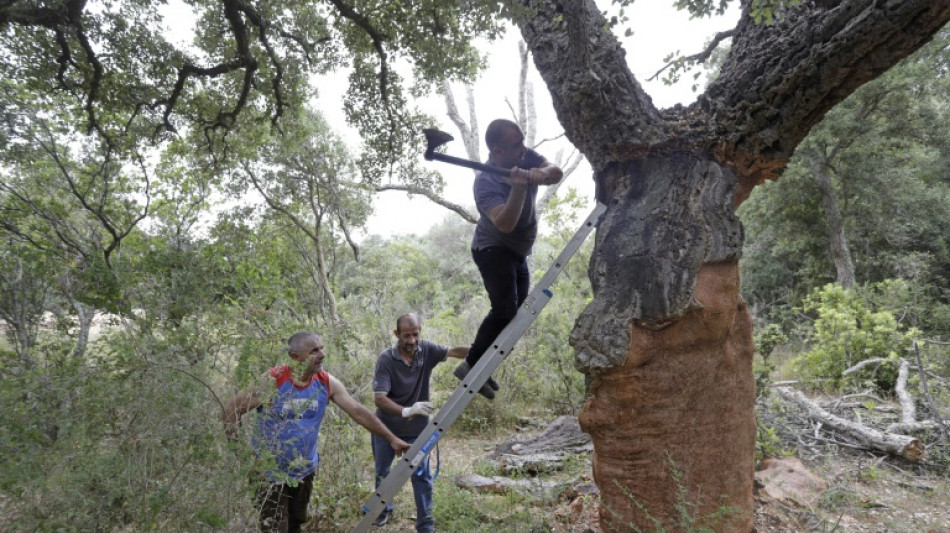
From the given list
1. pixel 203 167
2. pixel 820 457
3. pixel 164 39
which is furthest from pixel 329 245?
pixel 820 457

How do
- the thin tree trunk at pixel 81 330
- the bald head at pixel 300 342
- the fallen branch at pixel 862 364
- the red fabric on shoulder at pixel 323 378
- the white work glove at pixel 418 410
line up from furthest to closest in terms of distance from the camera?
the fallen branch at pixel 862 364
the white work glove at pixel 418 410
the red fabric on shoulder at pixel 323 378
the bald head at pixel 300 342
the thin tree trunk at pixel 81 330

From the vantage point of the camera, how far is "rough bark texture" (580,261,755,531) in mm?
2449

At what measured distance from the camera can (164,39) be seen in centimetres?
463

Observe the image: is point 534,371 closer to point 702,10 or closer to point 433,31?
point 433,31

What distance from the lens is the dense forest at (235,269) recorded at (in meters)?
2.05

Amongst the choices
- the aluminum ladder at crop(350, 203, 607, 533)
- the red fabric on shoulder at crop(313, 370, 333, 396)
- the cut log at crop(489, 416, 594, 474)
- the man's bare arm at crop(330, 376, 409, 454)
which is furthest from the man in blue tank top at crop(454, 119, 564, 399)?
the cut log at crop(489, 416, 594, 474)

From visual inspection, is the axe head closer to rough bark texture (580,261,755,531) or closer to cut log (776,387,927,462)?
rough bark texture (580,261,755,531)

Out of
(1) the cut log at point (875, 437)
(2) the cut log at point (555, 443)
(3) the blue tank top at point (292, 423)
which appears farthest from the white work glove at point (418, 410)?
(1) the cut log at point (875, 437)

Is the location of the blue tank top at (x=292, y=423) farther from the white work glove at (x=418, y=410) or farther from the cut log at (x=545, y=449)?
the cut log at (x=545, y=449)

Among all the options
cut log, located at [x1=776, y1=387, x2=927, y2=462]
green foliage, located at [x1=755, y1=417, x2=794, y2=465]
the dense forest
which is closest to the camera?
the dense forest

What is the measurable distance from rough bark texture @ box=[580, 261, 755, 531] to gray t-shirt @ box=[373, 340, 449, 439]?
6.42 ft

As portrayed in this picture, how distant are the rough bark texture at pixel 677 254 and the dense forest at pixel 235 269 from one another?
444 mm

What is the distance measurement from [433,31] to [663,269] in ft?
11.8

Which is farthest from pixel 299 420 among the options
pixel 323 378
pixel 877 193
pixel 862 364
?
pixel 877 193
